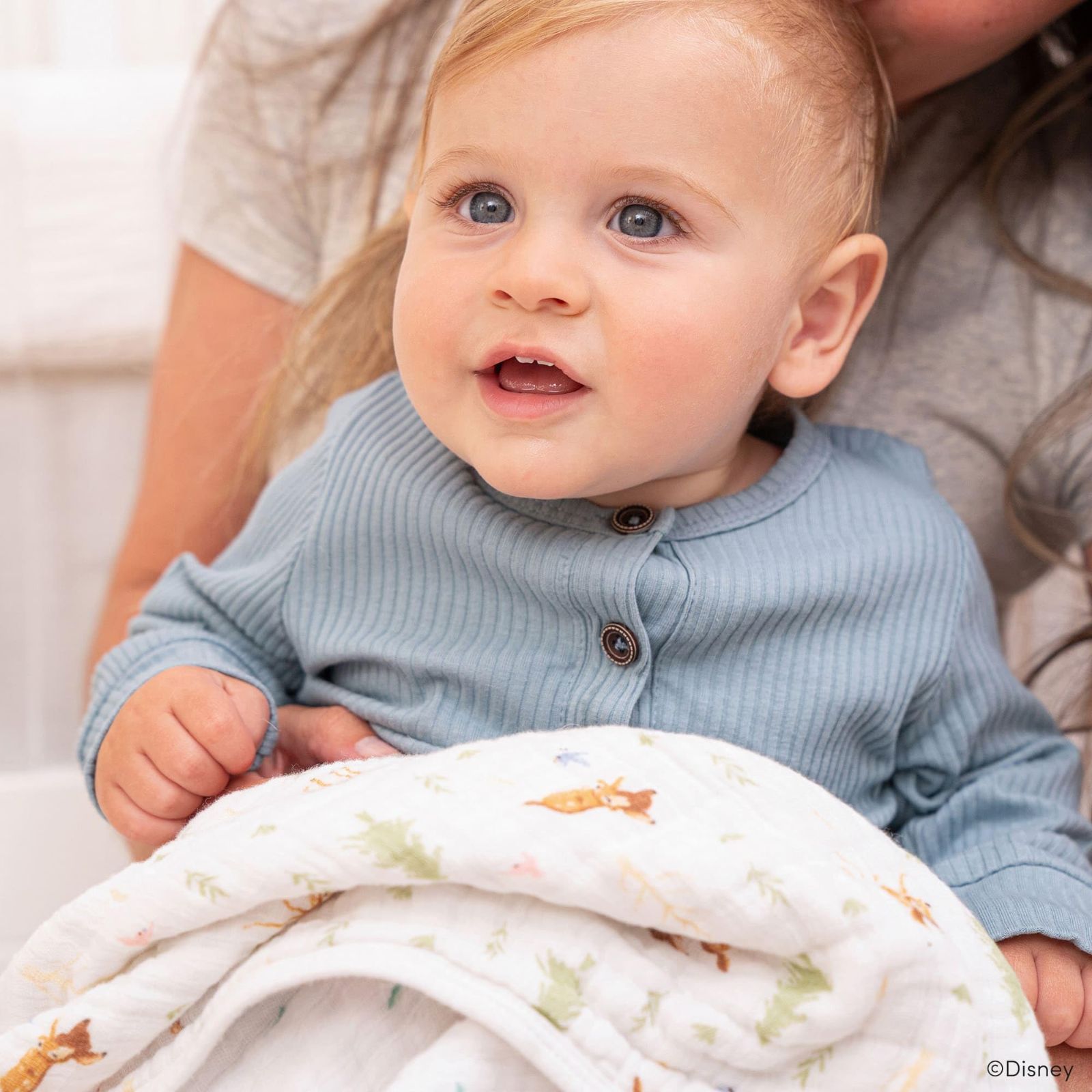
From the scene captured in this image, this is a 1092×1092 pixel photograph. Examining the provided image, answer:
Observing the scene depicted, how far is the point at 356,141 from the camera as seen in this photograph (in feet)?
3.85

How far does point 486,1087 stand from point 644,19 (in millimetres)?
583

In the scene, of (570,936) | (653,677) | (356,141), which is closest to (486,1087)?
(570,936)

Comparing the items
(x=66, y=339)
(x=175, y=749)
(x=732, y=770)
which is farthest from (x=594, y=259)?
(x=66, y=339)

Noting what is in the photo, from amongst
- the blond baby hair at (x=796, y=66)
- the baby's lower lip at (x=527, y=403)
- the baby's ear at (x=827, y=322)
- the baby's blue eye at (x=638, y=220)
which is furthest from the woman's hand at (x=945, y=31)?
the baby's lower lip at (x=527, y=403)

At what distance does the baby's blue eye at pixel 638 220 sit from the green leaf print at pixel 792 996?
422 millimetres

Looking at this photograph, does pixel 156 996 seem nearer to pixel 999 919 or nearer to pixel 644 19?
pixel 999 919

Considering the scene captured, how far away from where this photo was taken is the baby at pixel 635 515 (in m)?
0.74

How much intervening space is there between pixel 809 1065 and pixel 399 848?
23cm

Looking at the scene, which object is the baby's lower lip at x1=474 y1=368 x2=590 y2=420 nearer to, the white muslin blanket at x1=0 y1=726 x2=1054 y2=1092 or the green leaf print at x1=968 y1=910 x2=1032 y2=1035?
the white muslin blanket at x1=0 y1=726 x2=1054 y2=1092

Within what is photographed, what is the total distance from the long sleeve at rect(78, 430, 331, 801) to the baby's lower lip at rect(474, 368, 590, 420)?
21 cm

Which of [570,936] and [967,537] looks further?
[967,537]

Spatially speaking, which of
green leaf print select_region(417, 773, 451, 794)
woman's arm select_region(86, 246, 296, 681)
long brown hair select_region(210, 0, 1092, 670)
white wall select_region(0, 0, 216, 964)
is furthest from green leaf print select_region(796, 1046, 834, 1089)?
white wall select_region(0, 0, 216, 964)

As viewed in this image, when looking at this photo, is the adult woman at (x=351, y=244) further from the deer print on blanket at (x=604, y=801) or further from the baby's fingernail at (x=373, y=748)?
the deer print on blanket at (x=604, y=801)

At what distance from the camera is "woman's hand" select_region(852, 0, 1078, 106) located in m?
0.89
